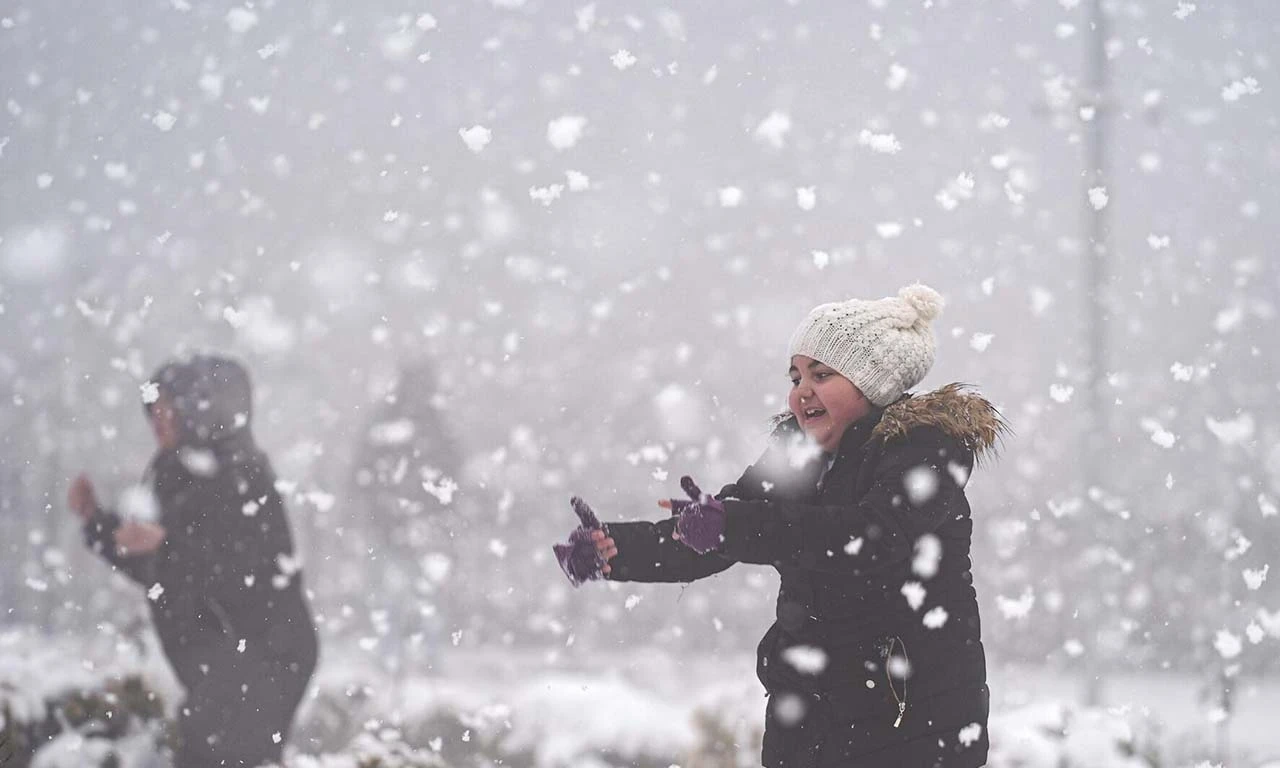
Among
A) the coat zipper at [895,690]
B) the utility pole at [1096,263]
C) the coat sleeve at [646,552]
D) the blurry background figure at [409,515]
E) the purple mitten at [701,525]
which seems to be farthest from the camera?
the blurry background figure at [409,515]

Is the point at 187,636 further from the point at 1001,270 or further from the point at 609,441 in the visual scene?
the point at 1001,270

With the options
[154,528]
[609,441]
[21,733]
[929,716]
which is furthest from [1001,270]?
[21,733]

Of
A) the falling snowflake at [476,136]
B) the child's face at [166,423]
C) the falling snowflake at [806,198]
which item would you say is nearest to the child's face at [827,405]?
the child's face at [166,423]

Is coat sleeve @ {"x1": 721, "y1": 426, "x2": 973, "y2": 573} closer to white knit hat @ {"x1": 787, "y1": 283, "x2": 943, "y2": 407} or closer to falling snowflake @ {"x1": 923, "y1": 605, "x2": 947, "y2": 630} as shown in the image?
falling snowflake @ {"x1": 923, "y1": 605, "x2": 947, "y2": 630}

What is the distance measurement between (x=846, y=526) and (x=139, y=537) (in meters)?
2.40

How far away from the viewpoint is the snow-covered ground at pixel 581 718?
356 centimetres

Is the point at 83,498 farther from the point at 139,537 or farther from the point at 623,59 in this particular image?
the point at 623,59

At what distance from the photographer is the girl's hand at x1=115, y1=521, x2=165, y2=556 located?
289 centimetres

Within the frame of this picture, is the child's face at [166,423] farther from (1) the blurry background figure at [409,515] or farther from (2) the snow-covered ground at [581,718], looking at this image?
(1) the blurry background figure at [409,515]

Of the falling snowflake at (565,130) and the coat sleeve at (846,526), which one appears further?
the falling snowflake at (565,130)

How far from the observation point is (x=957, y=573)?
1.63m

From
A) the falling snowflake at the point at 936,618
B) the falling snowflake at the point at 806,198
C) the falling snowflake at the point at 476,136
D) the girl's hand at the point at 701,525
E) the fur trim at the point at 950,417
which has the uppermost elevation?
the falling snowflake at the point at 476,136

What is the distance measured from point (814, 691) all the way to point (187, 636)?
215 cm

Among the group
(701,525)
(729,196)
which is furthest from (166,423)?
(729,196)
